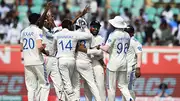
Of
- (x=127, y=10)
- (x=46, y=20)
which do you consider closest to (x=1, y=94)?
(x=46, y=20)

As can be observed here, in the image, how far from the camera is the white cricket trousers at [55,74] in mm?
16703

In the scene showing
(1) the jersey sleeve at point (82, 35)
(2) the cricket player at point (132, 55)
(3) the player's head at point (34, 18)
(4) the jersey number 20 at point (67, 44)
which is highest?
(3) the player's head at point (34, 18)

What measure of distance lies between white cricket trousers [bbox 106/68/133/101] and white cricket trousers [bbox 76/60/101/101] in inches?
11.8

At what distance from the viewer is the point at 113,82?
16609 millimetres

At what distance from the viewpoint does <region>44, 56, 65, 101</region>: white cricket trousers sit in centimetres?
1670

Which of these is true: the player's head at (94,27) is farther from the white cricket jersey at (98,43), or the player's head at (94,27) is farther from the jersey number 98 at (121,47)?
the jersey number 98 at (121,47)

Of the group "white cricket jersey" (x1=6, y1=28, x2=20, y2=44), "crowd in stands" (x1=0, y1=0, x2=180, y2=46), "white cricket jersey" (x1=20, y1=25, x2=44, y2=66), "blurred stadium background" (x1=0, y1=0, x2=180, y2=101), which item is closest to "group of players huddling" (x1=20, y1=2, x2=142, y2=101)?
"white cricket jersey" (x1=20, y1=25, x2=44, y2=66)

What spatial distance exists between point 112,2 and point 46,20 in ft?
39.1

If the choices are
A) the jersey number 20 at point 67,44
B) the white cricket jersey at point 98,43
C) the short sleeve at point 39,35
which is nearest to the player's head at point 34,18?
the short sleeve at point 39,35

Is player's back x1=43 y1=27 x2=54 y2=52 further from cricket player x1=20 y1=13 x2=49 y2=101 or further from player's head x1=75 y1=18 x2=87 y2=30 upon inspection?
player's head x1=75 y1=18 x2=87 y2=30

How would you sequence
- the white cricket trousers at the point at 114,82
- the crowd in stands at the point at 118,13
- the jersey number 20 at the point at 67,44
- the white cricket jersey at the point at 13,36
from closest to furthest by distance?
the jersey number 20 at the point at 67,44, the white cricket trousers at the point at 114,82, the white cricket jersey at the point at 13,36, the crowd in stands at the point at 118,13

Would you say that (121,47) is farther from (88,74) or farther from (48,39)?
(48,39)

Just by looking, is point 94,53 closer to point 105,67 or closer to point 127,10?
point 105,67

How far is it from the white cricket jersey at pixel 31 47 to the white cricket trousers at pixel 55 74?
2.13ft
